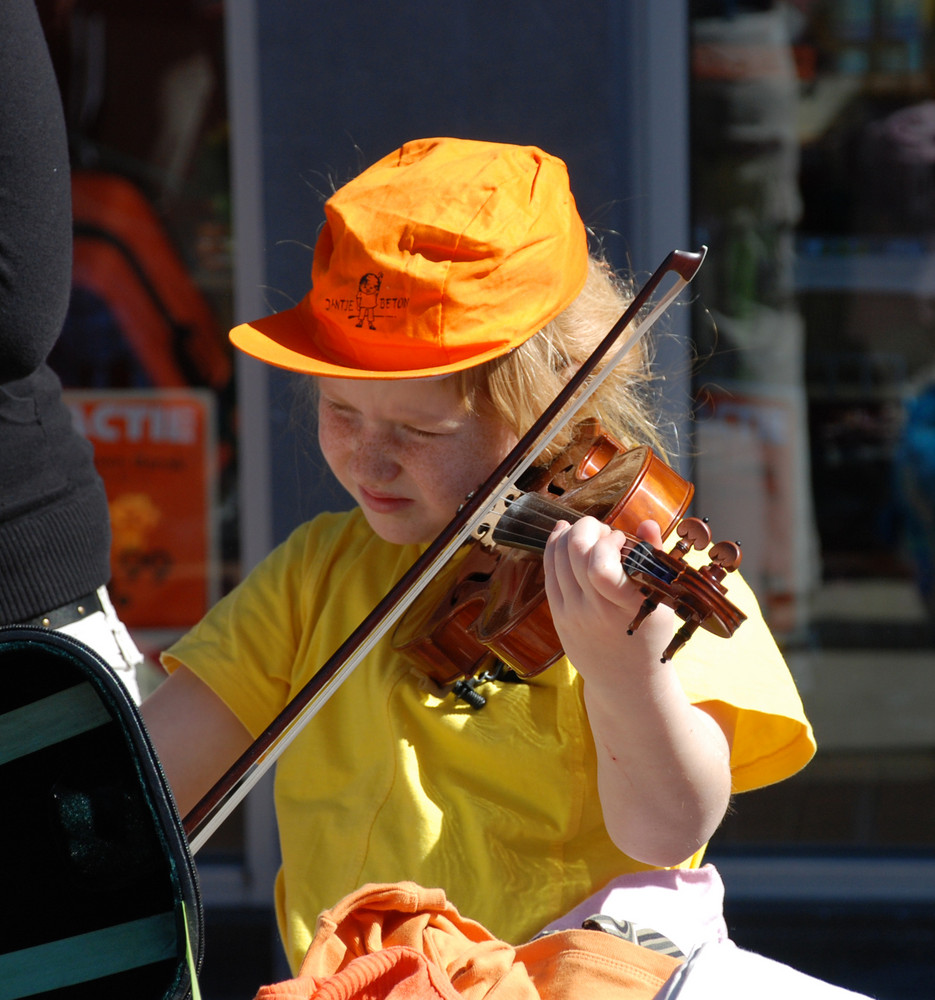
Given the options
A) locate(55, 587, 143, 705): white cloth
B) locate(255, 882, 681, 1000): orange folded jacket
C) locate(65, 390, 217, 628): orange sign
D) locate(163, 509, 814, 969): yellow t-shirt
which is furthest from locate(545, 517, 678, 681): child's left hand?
locate(65, 390, 217, 628): orange sign

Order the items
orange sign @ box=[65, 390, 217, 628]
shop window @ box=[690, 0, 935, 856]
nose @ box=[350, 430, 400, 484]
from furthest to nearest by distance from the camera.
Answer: shop window @ box=[690, 0, 935, 856]
orange sign @ box=[65, 390, 217, 628]
nose @ box=[350, 430, 400, 484]

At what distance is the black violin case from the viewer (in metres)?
0.77

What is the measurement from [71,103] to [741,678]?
257 cm

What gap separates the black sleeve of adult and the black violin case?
63 centimetres

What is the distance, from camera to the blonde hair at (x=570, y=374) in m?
1.34

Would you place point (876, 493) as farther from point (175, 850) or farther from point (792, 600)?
point (175, 850)

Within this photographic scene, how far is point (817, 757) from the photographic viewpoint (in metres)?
3.70

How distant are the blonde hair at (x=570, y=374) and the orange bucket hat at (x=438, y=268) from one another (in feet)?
0.20

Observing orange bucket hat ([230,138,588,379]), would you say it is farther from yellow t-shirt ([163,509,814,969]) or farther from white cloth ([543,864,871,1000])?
white cloth ([543,864,871,1000])

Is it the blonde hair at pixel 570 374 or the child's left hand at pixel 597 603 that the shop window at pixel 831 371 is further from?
the child's left hand at pixel 597 603

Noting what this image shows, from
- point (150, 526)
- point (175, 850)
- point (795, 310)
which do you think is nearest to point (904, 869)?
point (795, 310)

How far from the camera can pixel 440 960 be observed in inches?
40.0

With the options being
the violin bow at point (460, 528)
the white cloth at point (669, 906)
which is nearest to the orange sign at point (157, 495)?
the violin bow at point (460, 528)

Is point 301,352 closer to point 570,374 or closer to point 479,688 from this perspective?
point 570,374
